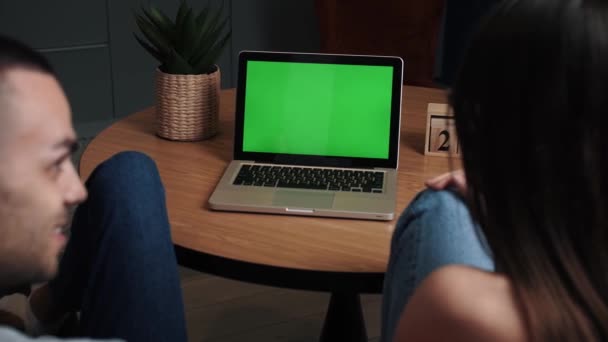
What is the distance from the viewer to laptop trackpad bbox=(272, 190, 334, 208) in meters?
1.43

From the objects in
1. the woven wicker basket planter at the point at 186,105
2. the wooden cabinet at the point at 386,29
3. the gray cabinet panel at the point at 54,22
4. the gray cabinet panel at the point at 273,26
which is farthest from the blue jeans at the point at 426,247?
the gray cabinet panel at the point at 273,26

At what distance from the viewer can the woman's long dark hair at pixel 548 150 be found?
84 centimetres

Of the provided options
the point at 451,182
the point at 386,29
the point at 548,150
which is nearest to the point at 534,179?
the point at 548,150

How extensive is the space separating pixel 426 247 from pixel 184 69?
0.80 meters

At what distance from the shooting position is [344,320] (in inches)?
73.7

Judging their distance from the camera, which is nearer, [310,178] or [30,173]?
[30,173]

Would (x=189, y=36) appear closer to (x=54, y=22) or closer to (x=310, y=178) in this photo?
(x=310, y=178)

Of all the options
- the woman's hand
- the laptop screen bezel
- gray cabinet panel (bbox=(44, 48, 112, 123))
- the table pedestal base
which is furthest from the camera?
gray cabinet panel (bbox=(44, 48, 112, 123))

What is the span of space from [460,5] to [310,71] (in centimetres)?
229

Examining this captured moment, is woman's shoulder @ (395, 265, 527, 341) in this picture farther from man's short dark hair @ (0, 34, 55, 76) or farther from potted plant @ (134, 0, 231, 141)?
potted plant @ (134, 0, 231, 141)

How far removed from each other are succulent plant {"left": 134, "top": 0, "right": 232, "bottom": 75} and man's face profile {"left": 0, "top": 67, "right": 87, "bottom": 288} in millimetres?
732

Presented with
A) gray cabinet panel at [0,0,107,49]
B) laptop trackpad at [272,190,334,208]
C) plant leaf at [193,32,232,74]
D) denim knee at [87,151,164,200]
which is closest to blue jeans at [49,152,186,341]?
denim knee at [87,151,164,200]

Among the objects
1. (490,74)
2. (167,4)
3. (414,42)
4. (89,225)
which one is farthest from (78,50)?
(490,74)

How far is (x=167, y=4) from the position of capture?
3514mm
